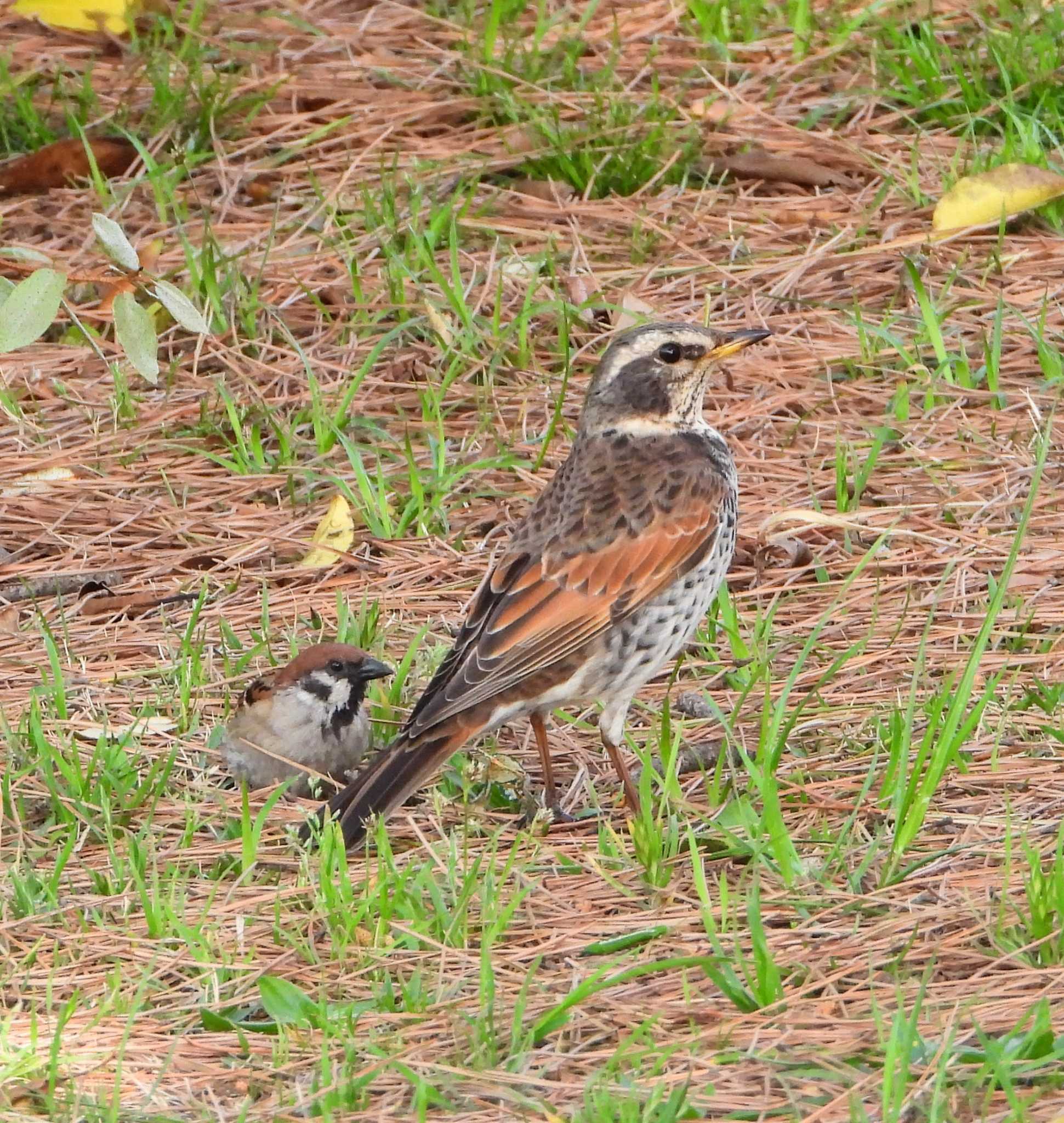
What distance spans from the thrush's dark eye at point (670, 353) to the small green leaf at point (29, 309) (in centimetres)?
259

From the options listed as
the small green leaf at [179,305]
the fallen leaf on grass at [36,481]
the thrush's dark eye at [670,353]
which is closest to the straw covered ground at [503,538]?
the fallen leaf on grass at [36,481]

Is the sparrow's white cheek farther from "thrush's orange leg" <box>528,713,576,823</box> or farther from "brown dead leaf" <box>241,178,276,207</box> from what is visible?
"brown dead leaf" <box>241,178,276,207</box>

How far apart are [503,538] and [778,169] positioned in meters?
2.95

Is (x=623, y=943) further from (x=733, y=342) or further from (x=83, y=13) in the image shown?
(x=83, y=13)

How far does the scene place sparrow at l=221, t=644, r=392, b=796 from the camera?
6.06m

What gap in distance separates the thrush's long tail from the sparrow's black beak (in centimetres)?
33

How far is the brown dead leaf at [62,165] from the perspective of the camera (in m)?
9.67

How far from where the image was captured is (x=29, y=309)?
4754 mm

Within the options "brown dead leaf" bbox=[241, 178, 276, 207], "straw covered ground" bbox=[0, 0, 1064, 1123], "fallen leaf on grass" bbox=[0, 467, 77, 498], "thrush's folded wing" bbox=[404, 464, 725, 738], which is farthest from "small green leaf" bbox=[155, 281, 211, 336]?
"brown dead leaf" bbox=[241, 178, 276, 207]

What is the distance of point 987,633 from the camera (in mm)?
5945

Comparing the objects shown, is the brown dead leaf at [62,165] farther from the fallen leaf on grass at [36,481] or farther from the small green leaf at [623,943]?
the small green leaf at [623,943]

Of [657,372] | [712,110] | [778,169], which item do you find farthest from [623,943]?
[712,110]

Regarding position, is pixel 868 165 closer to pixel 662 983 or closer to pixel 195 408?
pixel 195 408

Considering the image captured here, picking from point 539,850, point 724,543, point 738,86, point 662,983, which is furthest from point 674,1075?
point 738,86
